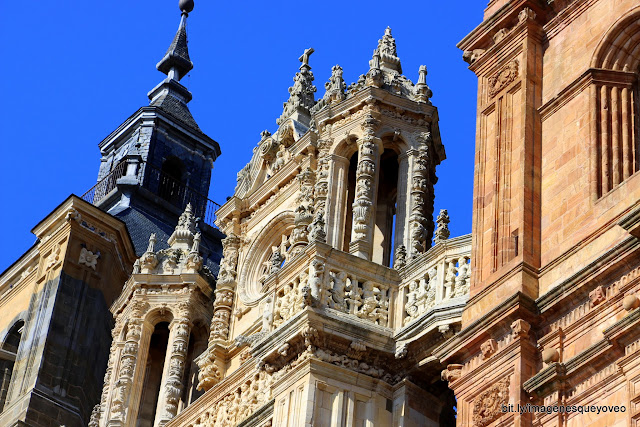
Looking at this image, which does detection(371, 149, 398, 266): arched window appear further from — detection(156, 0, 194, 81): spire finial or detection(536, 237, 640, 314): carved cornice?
detection(156, 0, 194, 81): spire finial

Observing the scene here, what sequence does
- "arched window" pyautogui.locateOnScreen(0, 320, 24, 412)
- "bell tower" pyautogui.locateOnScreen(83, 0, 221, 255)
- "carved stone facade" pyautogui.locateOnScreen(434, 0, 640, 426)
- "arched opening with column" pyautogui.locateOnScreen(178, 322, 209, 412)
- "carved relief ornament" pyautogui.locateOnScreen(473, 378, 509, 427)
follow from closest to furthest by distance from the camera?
"carved stone facade" pyautogui.locateOnScreen(434, 0, 640, 426) → "carved relief ornament" pyautogui.locateOnScreen(473, 378, 509, 427) → "arched opening with column" pyautogui.locateOnScreen(178, 322, 209, 412) → "arched window" pyautogui.locateOnScreen(0, 320, 24, 412) → "bell tower" pyautogui.locateOnScreen(83, 0, 221, 255)

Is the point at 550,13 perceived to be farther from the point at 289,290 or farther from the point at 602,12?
the point at 289,290

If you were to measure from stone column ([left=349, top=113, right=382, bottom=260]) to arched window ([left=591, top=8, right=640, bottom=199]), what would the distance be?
5.89 metres

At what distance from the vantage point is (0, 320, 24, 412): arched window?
36.5 meters

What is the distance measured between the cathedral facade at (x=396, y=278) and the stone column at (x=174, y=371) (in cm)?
4

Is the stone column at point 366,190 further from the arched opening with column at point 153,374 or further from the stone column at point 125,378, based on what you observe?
the arched opening with column at point 153,374

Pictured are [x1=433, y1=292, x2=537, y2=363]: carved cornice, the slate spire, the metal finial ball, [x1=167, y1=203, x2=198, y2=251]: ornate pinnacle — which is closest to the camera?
[x1=433, y1=292, x2=537, y2=363]: carved cornice

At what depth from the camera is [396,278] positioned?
24.3 m

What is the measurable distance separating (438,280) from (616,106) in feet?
12.7

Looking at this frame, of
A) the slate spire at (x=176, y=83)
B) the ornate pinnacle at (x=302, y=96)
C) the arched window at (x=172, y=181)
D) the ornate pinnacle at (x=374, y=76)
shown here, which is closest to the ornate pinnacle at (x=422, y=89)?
the ornate pinnacle at (x=374, y=76)

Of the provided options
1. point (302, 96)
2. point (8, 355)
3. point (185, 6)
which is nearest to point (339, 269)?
point (302, 96)

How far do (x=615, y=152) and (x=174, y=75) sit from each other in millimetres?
33920

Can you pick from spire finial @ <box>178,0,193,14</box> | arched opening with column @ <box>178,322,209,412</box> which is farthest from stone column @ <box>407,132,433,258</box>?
spire finial @ <box>178,0,193,14</box>

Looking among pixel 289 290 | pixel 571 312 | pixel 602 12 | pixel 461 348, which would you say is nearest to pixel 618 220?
pixel 571 312
